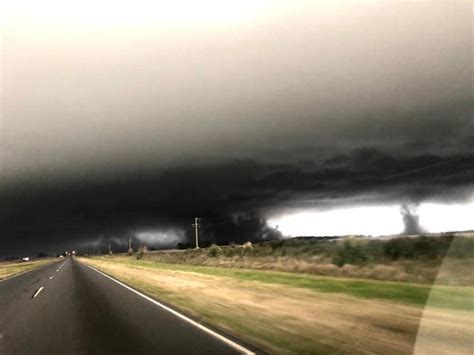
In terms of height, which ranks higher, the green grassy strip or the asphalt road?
the green grassy strip

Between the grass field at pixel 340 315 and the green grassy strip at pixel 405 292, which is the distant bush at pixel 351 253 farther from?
the grass field at pixel 340 315

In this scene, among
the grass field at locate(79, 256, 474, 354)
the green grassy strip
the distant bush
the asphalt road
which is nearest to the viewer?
the grass field at locate(79, 256, 474, 354)

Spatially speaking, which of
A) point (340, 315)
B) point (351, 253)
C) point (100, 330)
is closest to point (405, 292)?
point (340, 315)

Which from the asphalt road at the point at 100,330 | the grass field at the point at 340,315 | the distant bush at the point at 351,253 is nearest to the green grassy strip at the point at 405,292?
the grass field at the point at 340,315

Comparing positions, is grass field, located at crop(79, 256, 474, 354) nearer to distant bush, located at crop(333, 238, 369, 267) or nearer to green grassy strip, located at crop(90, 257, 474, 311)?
green grassy strip, located at crop(90, 257, 474, 311)

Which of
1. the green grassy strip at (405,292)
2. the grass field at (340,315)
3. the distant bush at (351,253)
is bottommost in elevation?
the grass field at (340,315)

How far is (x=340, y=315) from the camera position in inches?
507

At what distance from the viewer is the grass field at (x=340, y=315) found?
364 inches

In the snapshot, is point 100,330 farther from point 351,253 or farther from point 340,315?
point 351,253

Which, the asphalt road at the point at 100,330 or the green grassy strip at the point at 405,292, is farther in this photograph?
the green grassy strip at the point at 405,292

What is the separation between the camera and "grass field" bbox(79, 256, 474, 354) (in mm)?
9258

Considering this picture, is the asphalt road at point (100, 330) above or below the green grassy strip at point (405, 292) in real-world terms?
below

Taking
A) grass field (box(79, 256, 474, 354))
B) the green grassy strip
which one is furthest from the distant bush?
grass field (box(79, 256, 474, 354))

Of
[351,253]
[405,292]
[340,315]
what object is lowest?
[340,315]
